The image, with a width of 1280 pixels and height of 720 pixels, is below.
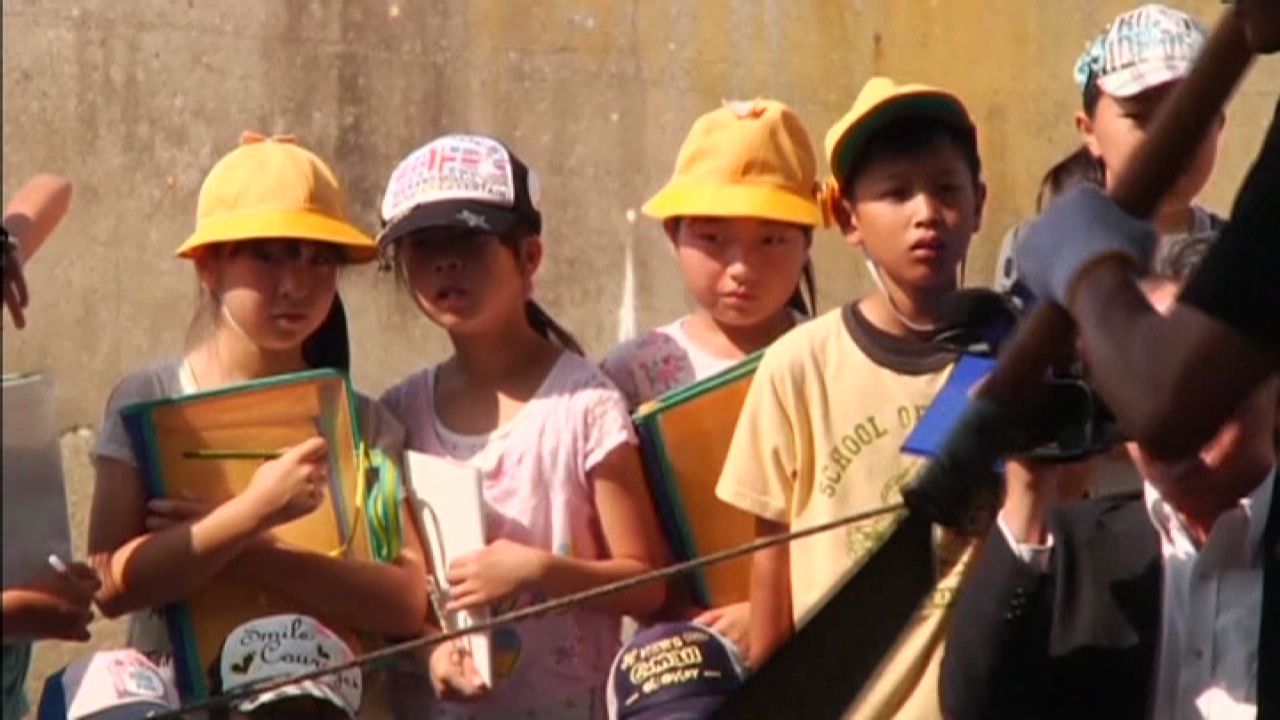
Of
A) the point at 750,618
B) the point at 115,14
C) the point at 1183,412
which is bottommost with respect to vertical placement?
the point at 750,618

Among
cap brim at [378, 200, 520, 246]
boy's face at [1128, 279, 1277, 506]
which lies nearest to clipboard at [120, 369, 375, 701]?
cap brim at [378, 200, 520, 246]

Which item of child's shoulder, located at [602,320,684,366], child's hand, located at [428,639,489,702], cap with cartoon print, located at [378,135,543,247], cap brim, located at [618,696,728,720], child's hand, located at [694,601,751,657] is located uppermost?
cap with cartoon print, located at [378,135,543,247]

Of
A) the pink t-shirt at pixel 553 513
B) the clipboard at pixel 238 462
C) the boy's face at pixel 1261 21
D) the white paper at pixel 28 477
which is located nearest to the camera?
the boy's face at pixel 1261 21

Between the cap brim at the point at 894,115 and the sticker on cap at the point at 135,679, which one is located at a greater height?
the cap brim at the point at 894,115

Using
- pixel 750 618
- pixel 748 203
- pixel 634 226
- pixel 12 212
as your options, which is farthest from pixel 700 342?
pixel 634 226

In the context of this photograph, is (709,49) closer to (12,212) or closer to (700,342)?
(700,342)

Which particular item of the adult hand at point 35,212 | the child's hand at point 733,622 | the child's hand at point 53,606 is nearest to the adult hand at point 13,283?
the adult hand at point 35,212

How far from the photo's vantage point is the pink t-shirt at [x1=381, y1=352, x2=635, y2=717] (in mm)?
4605

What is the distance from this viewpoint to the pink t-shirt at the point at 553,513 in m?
4.61

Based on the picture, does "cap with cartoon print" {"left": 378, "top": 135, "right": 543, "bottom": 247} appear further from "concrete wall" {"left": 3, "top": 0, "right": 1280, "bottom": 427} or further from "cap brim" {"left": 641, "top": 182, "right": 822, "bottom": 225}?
"concrete wall" {"left": 3, "top": 0, "right": 1280, "bottom": 427}

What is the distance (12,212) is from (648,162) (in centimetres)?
262

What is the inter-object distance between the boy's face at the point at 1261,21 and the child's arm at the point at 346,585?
6.29 ft

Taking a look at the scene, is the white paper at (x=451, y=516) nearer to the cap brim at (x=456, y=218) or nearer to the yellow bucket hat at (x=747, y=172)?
the cap brim at (x=456, y=218)

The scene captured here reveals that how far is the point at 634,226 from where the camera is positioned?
22.6 feet
